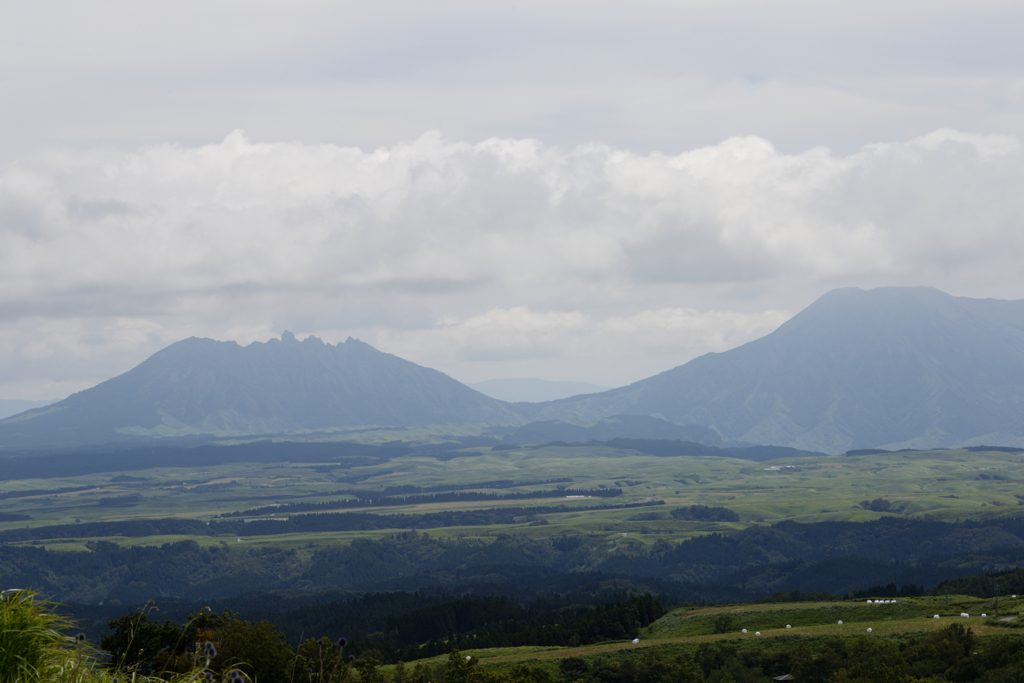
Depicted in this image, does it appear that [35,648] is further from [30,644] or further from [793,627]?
[793,627]

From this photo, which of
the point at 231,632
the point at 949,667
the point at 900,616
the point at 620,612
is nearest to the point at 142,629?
the point at 231,632

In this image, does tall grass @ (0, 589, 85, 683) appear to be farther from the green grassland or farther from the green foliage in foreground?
the green grassland

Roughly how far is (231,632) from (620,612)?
135 m

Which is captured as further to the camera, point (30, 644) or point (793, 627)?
point (793, 627)

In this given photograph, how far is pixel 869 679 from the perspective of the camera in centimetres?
8981

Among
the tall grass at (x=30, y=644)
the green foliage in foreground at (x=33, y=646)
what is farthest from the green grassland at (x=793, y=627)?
the tall grass at (x=30, y=644)

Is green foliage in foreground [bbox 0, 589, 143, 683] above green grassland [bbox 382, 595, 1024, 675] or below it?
above

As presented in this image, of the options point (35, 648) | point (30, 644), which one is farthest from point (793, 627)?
point (30, 644)

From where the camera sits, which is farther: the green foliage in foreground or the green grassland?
the green grassland

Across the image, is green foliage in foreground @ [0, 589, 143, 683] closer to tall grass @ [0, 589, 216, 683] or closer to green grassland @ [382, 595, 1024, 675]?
tall grass @ [0, 589, 216, 683]

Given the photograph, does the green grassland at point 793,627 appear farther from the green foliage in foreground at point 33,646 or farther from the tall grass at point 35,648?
the green foliage in foreground at point 33,646

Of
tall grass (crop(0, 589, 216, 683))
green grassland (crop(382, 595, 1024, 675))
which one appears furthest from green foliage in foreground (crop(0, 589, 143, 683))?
green grassland (crop(382, 595, 1024, 675))

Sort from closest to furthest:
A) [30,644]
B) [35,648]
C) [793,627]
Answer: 1. [30,644]
2. [35,648]
3. [793,627]

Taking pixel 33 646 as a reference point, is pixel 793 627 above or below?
below
